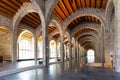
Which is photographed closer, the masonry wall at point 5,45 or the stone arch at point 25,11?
the stone arch at point 25,11

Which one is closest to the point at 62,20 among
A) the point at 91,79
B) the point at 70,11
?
the point at 70,11

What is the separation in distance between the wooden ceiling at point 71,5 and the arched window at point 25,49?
10430 mm

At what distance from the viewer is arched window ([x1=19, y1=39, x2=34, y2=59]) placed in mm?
27197

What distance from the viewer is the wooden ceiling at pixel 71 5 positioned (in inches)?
668

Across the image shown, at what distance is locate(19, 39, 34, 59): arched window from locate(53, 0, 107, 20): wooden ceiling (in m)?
10.4

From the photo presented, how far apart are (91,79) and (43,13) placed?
29.7 ft

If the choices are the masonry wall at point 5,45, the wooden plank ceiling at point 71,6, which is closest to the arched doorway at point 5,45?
the masonry wall at point 5,45

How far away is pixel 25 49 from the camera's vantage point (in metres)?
28.5

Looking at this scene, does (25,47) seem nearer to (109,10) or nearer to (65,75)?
(109,10)

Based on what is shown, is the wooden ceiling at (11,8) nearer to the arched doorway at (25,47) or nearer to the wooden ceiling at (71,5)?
the wooden ceiling at (71,5)

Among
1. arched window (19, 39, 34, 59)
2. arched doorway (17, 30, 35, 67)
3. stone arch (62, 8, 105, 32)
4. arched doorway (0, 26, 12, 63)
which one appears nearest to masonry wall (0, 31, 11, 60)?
arched doorway (0, 26, 12, 63)

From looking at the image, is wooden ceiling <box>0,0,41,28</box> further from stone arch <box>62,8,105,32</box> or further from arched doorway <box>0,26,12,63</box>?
arched doorway <box>0,26,12,63</box>

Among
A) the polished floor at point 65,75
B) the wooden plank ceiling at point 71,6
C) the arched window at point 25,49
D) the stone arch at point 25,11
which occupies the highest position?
the wooden plank ceiling at point 71,6

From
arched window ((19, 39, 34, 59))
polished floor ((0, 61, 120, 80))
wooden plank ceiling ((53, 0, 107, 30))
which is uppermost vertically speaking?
wooden plank ceiling ((53, 0, 107, 30))
